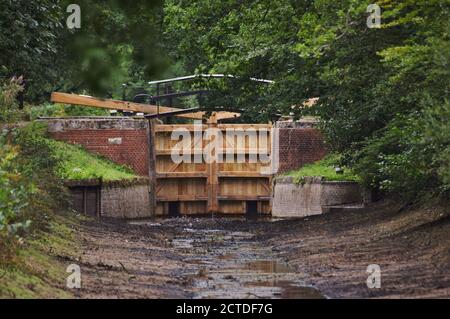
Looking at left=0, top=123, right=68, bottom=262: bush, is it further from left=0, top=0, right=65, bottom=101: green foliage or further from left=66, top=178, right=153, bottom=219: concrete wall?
left=66, top=178, right=153, bottom=219: concrete wall

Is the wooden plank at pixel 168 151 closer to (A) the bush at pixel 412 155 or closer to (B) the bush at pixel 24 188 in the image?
(B) the bush at pixel 24 188

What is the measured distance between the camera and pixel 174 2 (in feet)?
101

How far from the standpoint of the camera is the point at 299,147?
3888 cm

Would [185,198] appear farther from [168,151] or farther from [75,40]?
[75,40]

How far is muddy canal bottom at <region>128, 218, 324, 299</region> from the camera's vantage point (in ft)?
56.4

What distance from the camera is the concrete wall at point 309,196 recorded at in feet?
115

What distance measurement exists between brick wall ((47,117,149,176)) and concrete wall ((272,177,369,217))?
177 inches

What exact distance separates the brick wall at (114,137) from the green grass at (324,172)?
15.5 ft

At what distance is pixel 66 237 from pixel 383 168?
6.64m

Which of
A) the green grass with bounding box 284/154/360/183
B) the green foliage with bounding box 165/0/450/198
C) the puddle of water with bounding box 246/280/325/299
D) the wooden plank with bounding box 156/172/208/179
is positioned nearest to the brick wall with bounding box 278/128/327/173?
the green grass with bounding box 284/154/360/183

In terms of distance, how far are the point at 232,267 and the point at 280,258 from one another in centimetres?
196

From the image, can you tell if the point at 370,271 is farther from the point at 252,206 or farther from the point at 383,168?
the point at 252,206

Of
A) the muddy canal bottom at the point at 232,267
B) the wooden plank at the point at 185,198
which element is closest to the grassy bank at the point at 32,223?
the muddy canal bottom at the point at 232,267
